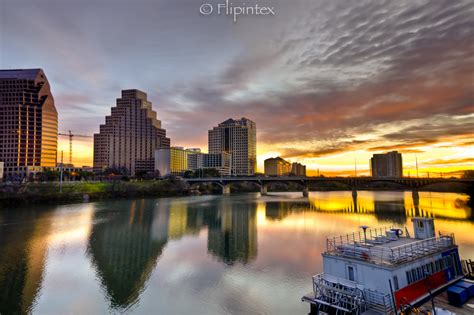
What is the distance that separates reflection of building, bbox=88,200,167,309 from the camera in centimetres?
2630

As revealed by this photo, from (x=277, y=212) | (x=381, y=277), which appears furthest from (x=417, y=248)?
(x=277, y=212)

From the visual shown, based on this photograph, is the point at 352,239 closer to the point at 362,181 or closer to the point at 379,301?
the point at 379,301

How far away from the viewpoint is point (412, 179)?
116812 mm

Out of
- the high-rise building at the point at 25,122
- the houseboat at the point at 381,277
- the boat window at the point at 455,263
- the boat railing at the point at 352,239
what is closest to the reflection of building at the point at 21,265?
the houseboat at the point at 381,277

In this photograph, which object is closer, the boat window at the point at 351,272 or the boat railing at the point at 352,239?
the boat window at the point at 351,272

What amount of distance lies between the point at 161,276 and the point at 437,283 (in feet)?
81.6

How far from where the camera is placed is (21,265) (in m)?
32.6

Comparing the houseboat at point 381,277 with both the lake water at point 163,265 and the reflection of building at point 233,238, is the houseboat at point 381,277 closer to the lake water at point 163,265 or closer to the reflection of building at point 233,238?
the lake water at point 163,265

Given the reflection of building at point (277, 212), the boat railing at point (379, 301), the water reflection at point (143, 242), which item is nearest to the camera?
the boat railing at point (379, 301)

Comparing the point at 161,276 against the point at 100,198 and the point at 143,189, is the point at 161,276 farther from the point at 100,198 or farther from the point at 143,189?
the point at 143,189

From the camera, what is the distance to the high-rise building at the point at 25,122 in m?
181

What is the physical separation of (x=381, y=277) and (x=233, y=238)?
32.1 meters

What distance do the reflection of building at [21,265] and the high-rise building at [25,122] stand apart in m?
158

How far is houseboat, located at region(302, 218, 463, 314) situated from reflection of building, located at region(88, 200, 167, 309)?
651 inches
